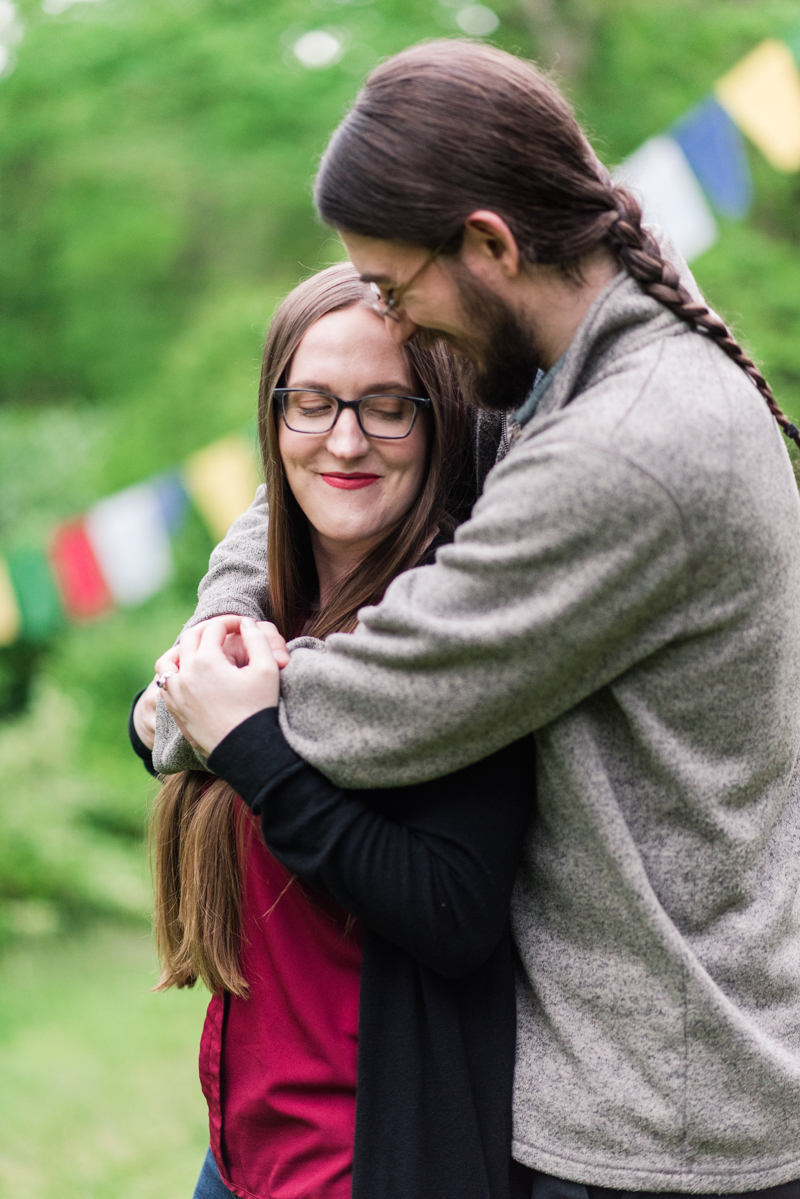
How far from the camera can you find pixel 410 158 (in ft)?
4.35

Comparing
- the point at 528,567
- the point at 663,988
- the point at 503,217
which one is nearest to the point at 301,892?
the point at 663,988

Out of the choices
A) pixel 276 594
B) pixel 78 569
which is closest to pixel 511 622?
pixel 276 594

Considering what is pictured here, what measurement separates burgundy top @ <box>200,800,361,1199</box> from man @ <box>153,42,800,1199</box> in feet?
0.84

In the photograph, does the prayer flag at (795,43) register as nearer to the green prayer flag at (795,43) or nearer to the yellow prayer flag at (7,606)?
the green prayer flag at (795,43)

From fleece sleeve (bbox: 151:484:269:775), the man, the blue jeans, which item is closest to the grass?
the blue jeans

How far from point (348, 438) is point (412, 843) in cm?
58

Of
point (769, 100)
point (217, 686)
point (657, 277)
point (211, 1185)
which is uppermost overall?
point (769, 100)

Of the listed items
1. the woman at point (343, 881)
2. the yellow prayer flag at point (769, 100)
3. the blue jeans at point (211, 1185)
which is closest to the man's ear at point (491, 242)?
the woman at point (343, 881)

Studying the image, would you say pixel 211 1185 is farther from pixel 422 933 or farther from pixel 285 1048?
pixel 422 933

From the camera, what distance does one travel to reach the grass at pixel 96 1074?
4.17 meters

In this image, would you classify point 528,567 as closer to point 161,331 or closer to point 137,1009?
point 137,1009

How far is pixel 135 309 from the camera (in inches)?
381

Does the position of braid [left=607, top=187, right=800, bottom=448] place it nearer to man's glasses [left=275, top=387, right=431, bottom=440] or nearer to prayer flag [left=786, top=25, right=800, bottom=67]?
man's glasses [left=275, top=387, right=431, bottom=440]

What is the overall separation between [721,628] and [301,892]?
0.66 m
